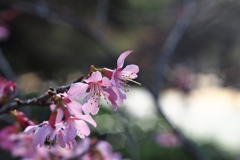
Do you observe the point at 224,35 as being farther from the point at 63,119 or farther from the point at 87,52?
the point at 63,119

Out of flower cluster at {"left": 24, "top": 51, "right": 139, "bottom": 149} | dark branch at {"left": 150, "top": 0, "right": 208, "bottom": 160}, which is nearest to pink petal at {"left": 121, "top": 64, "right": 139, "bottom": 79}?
flower cluster at {"left": 24, "top": 51, "right": 139, "bottom": 149}

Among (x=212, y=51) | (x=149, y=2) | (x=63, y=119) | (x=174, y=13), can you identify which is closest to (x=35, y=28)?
(x=149, y=2)

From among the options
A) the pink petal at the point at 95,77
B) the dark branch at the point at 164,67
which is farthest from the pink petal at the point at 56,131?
the dark branch at the point at 164,67

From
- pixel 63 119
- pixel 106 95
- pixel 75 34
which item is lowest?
pixel 63 119

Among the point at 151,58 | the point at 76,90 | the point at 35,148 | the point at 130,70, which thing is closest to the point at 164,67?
the point at 35,148

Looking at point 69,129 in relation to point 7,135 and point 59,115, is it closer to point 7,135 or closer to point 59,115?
point 59,115

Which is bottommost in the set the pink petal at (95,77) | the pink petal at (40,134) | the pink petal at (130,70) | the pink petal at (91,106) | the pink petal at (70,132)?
the pink petal at (40,134)

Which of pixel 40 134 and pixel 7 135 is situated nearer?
pixel 40 134

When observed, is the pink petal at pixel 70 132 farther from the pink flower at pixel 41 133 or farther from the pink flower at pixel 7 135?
the pink flower at pixel 7 135
